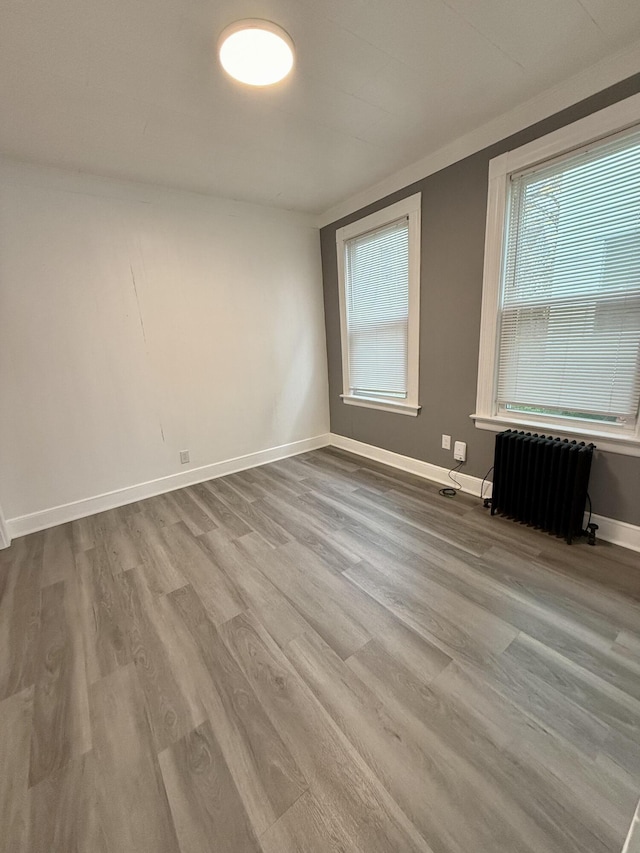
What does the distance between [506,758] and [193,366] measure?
3099mm

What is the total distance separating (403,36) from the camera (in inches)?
57.7

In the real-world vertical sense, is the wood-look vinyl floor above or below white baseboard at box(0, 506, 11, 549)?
below

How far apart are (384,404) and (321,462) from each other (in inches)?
35.9

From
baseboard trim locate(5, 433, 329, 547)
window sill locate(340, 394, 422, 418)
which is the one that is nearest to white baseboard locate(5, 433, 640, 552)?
baseboard trim locate(5, 433, 329, 547)

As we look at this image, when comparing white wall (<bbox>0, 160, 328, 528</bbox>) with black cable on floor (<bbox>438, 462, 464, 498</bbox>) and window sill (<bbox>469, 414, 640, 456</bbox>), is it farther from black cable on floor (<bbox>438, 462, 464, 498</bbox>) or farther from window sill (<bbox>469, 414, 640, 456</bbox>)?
window sill (<bbox>469, 414, 640, 456</bbox>)

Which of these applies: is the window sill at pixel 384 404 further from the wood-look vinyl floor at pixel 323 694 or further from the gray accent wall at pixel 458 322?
the wood-look vinyl floor at pixel 323 694

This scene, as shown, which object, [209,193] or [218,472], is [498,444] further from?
[209,193]

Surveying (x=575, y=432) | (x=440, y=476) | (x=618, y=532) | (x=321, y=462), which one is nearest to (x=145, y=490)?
(x=321, y=462)

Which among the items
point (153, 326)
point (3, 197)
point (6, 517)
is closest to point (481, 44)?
point (153, 326)

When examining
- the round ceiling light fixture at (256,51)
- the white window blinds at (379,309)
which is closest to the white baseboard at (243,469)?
the white window blinds at (379,309)

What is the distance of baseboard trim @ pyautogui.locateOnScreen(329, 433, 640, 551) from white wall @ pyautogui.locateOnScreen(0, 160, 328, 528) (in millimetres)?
891

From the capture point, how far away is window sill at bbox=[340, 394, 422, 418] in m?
3.09

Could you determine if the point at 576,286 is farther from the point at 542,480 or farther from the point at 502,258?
the point at 542,480

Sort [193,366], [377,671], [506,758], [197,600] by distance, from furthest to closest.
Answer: [193,366]
[197,600]
[377,671]
[506,758]
